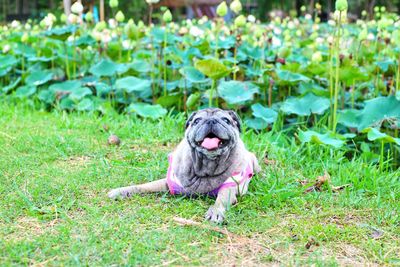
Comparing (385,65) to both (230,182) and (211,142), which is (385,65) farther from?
(211,142)

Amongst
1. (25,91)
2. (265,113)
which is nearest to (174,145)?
(265,113)

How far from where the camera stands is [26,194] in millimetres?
2902

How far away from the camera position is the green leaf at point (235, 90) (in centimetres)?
432

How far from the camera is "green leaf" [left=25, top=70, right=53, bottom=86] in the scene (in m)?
5.26

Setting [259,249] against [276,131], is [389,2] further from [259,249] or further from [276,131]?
[259,249]

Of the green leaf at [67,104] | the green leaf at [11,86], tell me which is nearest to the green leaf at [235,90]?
the green leaf at [67,104]

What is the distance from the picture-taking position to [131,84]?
15.6 feet

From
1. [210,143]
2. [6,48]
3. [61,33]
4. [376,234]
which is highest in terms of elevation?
[61,33]

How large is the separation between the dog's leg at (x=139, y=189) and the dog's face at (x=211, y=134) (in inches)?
13.4

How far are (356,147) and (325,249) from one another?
69.7 inches

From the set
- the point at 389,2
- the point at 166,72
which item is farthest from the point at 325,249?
the point at 389,2

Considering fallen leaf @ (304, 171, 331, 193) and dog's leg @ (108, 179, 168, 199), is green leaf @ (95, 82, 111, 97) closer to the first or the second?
dog's leg @ (108, 179, 168, 199)

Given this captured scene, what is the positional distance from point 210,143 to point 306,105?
180 centimetres

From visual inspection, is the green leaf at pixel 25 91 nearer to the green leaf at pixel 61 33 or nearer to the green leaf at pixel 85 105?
the green leaf at pixel 61 33
